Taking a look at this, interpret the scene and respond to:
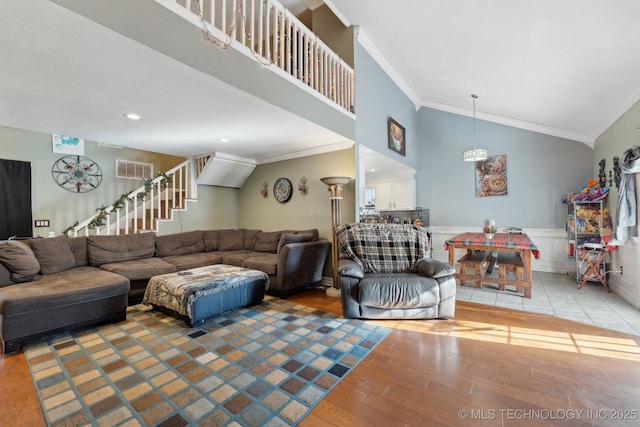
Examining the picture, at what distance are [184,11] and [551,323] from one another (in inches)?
172

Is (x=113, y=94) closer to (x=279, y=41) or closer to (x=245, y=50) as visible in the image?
(x=245, y=50)

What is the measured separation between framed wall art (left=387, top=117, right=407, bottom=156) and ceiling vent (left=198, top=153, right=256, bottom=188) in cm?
277

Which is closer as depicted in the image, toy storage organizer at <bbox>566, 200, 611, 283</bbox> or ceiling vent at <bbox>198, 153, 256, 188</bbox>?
toy storage organizer at <bbox>566, 200, 611, 283</bbox>

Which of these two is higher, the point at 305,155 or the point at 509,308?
the point at 305,155

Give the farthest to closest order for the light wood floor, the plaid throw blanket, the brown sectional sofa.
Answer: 1. the plaid throw blanket
2. the brown sectional sofa
3. the light wood floor

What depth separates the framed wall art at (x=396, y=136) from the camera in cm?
523

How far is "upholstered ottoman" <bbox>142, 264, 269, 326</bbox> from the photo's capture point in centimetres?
274

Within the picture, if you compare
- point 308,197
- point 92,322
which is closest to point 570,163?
point 308,197

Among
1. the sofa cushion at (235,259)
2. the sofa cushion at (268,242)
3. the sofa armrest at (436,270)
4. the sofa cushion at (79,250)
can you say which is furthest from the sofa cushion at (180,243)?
the sofa armrest at (436,270)

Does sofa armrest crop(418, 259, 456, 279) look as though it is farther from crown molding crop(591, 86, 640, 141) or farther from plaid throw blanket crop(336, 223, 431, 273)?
crown molding crop(591, 86, 640, 141)

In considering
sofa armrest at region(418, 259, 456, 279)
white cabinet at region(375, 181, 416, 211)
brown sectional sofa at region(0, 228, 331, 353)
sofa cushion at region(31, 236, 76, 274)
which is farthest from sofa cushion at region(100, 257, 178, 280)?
white cabinet at region(375, 181, 416, 211)

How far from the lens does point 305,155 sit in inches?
192

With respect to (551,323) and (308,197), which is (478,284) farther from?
(308,197)

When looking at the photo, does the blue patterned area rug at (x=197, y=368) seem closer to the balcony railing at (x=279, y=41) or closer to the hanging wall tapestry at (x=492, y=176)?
the balcony railing at (x=279, y=41)
